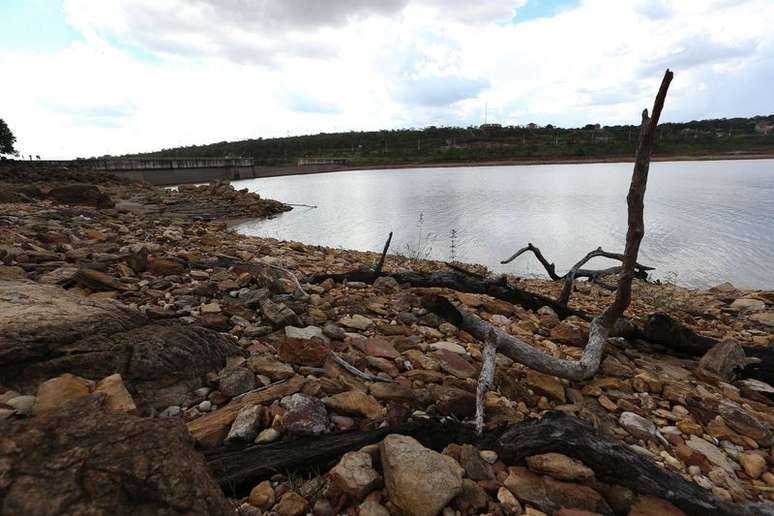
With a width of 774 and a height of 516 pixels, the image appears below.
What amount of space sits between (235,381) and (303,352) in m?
0.61

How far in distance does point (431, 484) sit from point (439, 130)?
135 m

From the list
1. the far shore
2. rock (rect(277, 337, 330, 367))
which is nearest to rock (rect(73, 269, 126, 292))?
rock (rect(277, 337, 330, 367))

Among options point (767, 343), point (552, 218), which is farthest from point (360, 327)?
point (552, 218)

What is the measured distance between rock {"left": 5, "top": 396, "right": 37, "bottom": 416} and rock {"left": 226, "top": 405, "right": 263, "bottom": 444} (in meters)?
1.06

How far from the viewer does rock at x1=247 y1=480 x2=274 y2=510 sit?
209 cm

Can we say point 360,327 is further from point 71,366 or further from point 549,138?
point 549,138

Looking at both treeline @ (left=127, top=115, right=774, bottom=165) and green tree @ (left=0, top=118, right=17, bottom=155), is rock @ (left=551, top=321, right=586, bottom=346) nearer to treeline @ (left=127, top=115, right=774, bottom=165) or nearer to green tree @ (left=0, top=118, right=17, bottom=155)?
green tree @ (left=0, top=118, right=17, bottom=155)

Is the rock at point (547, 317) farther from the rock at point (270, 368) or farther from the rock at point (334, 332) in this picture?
the rock at point (270, 368)

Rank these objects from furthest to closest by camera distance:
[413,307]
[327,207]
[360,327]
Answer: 1. [327,207]
2. [413,307]
3. [360,327]

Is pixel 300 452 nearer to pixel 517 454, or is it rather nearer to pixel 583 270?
pixel 517 454

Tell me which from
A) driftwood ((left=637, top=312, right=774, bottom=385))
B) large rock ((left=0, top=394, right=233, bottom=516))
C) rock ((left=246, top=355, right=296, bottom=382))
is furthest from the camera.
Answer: driftwood ((left=637, top=312, right=774, bottom=385))

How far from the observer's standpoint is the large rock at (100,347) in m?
2.54

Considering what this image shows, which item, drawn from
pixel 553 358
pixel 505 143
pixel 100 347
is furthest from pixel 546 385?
pixel 505 143

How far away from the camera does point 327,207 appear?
27.7 metres
